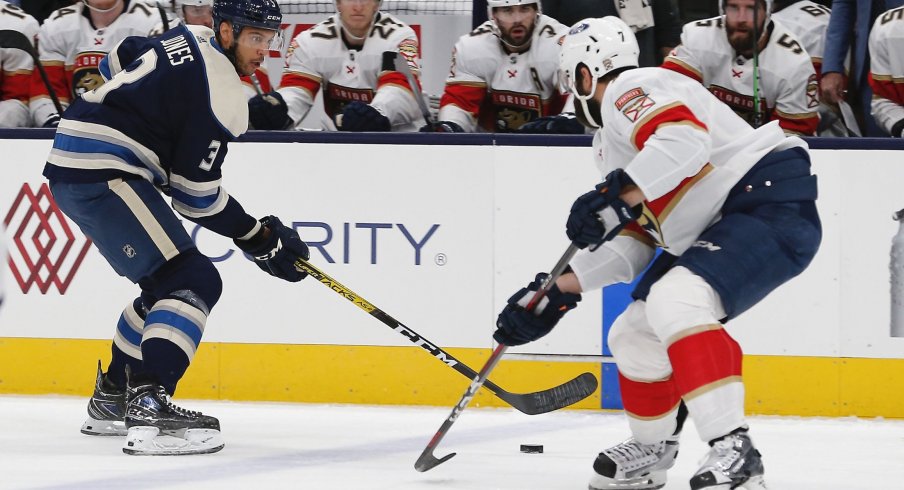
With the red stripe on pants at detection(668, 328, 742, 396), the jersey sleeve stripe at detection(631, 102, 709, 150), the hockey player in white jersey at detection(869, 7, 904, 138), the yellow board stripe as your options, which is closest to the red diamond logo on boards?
the yellow board stripe

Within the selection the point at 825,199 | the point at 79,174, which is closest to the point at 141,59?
the point at 79,174

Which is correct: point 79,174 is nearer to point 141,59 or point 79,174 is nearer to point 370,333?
point 141,59

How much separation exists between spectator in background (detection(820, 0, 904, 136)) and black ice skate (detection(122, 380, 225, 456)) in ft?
8.54

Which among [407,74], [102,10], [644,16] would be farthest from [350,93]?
[644,16]

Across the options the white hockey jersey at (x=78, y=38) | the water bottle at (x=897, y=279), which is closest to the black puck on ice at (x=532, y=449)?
the water bottle at (x=897, y=279)

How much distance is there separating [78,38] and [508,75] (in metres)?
1.61

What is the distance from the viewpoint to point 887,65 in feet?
15.6

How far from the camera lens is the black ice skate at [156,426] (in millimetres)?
3486

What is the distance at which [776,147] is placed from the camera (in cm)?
302

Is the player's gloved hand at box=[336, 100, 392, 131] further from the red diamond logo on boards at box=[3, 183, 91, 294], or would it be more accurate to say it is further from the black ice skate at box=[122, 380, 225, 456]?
the black ice skate at box=[122, 380, 225, 456]

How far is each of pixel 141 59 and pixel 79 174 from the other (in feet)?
1.09

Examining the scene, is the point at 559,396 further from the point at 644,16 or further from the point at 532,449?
the point at 644,16

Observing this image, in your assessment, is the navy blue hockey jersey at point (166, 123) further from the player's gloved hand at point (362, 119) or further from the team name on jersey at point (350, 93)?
the team name on jersey at point (350, 93)

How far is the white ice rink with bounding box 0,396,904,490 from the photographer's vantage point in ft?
10.6
